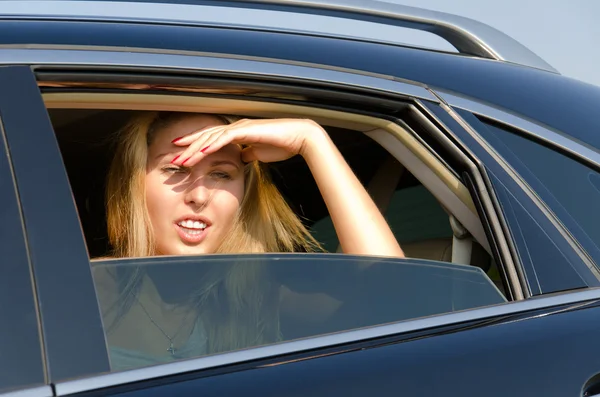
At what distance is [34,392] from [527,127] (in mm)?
1087

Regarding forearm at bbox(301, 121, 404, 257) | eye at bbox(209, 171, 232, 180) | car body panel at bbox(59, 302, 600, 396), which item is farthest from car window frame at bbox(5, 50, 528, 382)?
eye at bbox(209, 171, 232, 180)

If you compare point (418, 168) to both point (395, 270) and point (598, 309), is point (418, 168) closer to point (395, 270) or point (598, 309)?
point (395, 270)

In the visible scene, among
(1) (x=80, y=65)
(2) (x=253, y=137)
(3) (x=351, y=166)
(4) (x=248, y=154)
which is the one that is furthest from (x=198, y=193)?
(1) (x=80, y=65)

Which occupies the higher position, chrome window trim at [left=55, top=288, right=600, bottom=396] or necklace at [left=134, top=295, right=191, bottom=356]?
necklace at [left=134, top=295, right=191, bottom=356]

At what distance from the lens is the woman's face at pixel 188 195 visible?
2.32 meters

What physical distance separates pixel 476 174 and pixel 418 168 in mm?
219

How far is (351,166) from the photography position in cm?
268

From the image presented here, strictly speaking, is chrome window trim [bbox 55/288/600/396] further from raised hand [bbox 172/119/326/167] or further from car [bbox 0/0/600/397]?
raised hand [bbox 172/119/326/167]

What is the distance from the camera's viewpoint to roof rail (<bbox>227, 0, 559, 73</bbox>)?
230 cm

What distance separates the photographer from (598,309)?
1726 millimetres

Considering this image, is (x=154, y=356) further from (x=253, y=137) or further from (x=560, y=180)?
(x=560, y=180)

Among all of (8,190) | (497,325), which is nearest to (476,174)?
(497,325)

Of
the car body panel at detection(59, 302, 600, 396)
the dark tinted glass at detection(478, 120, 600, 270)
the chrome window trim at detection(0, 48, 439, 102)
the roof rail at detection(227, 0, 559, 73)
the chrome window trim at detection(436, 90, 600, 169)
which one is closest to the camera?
the car body panel at detection(59, 302, 600, 396)

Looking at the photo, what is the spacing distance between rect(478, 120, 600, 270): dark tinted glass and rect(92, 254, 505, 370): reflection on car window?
0.66 ft
